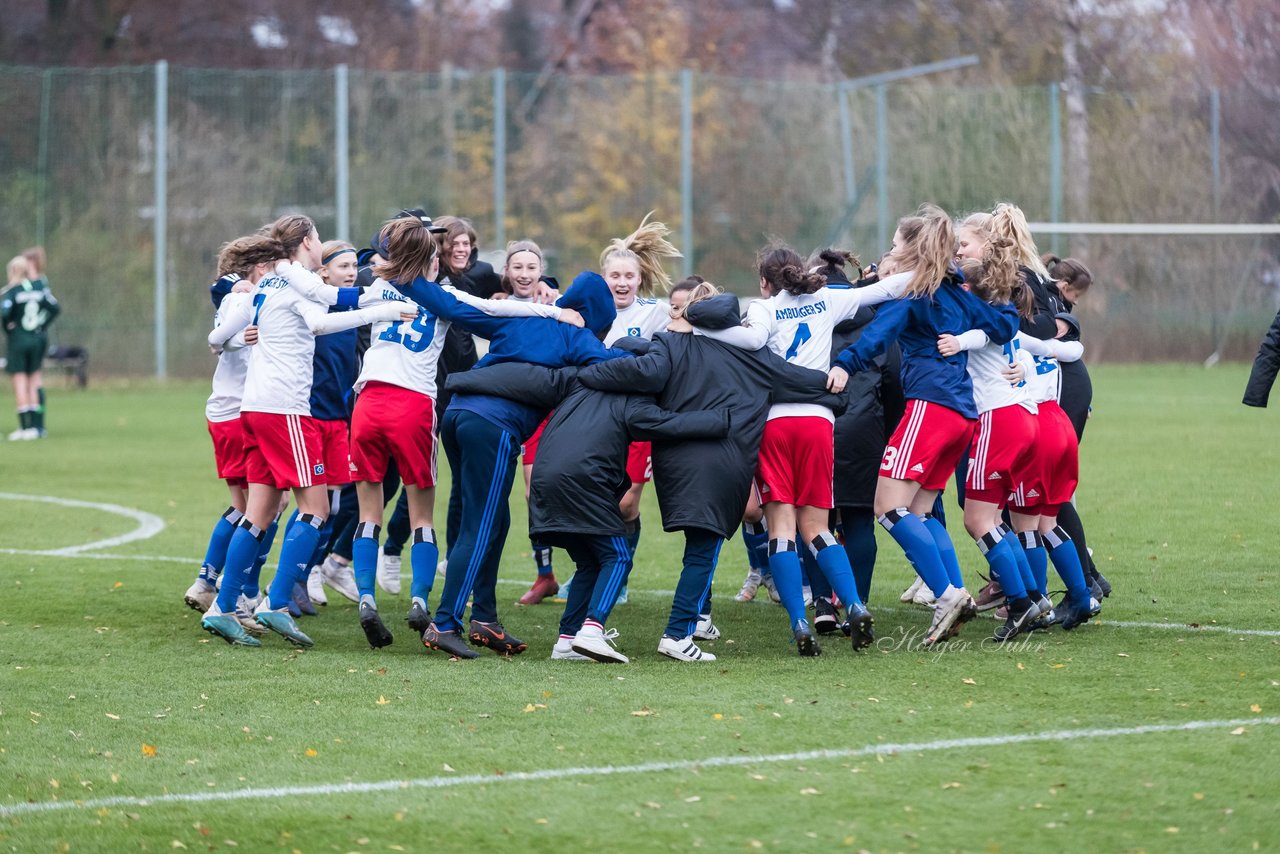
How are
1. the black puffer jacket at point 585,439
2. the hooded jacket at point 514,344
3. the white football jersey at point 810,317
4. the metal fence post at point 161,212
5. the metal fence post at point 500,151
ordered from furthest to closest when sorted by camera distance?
the metal fence post at point 500,151 → the metal fence post at point 161,212 → the white football jersey at point 810,317 → the hooded jacket at point 514,344 → the black puffer jacket at point 585,439

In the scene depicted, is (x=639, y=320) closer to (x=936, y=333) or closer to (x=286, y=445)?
(x=936, y=333)

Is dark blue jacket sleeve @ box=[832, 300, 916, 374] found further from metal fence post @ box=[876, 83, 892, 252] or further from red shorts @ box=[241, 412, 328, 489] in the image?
metal fence post @ box=[876, 83, 892, 252]

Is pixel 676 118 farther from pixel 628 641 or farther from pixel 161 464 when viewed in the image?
pixel 628 641

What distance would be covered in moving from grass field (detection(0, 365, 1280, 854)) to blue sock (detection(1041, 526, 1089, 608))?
0.22 metres

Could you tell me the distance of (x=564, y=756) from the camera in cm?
551

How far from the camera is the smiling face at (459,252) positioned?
8734 mm

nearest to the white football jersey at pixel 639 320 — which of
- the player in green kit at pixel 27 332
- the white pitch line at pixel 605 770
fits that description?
the white pitch line at pixel 605 770

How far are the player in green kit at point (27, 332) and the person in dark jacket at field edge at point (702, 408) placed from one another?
44.5 feet

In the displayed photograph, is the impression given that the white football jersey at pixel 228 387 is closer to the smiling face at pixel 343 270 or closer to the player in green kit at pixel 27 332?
the smiling face at pixel 343 270

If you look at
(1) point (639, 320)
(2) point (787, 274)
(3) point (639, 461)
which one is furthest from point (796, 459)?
(1) point (639, 320)

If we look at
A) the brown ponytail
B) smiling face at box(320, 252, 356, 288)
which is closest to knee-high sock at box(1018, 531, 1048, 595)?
the brown ponytail

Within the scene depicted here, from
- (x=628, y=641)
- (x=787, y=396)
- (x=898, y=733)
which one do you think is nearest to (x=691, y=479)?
(x=787, y=396)

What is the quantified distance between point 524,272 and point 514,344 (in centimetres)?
84

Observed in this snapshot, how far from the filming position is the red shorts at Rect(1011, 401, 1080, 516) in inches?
311
